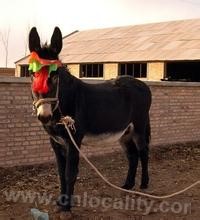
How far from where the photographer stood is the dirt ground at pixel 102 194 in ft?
19.3

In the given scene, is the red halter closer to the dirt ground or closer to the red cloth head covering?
the red cloth head covering

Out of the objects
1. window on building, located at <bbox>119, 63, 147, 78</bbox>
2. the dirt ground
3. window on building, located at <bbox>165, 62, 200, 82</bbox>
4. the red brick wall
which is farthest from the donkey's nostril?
window on building, located at <bbox>119, 63, 147, 78</bbox>

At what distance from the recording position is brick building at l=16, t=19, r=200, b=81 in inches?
909

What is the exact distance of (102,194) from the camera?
676cm

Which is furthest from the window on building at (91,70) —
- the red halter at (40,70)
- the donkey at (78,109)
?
the red halter at (40,70)

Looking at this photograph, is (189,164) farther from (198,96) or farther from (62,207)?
(62,207)

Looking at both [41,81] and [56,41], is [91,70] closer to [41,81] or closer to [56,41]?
[56,41]

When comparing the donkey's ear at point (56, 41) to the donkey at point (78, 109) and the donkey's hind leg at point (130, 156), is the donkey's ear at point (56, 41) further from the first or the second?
the donkey's hind leg at point (130, 156)

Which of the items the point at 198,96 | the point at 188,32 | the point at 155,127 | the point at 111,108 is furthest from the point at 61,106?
the point at 188,32

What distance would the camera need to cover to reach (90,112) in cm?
587

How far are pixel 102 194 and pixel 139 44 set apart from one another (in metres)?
20.3

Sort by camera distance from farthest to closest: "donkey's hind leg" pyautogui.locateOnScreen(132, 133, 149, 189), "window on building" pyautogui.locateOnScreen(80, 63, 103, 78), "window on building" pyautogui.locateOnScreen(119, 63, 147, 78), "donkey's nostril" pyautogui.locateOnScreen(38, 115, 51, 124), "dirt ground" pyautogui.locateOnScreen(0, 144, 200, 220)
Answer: "window on building" pyautogui.locateOnScreen(80, 63, 103, 78) < "window on building" pyautogui.locateOnScreen(119, 63, 147, 78) < "donkey's hind leg" pyautogui.locateOnScreen(132, 133, 149, 189) < "dirt ground" pyautogui.locateOnScreen(0, 144, 200, 220) < "donkey's nostril" pyautogui.locateOnScreen(38, 115, 51, 124)

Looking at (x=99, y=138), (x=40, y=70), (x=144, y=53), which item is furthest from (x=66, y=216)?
(x=144, y=53)

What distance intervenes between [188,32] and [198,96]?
12.9 m
